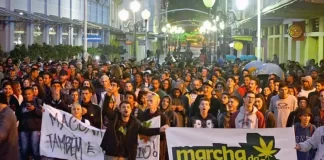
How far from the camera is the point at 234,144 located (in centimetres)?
915

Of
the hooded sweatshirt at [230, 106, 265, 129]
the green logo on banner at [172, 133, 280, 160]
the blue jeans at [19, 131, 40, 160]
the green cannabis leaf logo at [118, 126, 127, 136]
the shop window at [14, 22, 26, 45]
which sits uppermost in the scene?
the shop window at [14, 22, 26, 45]

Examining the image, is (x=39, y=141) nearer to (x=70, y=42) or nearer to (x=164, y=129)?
(x=164, y=129)

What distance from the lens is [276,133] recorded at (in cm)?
911

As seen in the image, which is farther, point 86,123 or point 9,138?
point 86,123

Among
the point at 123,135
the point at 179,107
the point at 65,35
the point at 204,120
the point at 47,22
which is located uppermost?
the point at 47,22

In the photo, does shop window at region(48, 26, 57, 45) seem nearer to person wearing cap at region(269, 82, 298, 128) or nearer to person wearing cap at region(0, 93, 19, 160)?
person wearing cap at region(269, 82, 298, 128)

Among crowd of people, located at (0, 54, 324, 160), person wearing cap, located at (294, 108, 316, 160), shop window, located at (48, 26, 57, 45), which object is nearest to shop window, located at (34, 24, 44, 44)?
shop window, located at (48, 26, 57, 45)

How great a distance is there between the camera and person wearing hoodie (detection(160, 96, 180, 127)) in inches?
A: 419

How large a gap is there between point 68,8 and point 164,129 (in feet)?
137

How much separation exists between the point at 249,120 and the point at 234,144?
3.19 ft

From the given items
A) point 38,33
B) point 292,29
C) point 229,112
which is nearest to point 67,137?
point 229,112

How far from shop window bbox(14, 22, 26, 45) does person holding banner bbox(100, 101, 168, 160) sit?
27876 mm

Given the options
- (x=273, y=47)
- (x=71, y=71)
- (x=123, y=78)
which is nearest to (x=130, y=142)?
(x=123, y=78)

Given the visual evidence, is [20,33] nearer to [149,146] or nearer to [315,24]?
[315,24]
